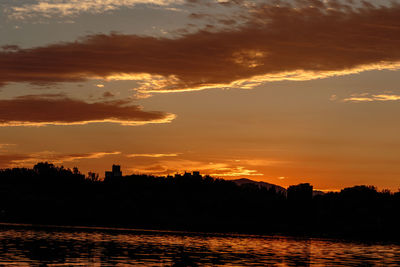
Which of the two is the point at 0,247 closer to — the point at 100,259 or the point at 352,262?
the point at 100,259

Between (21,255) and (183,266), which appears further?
(21,255)

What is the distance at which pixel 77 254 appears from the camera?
363 ft

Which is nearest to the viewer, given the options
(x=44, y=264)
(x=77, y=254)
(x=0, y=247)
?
(x=44, y=264)

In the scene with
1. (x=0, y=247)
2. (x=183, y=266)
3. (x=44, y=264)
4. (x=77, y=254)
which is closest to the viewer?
(x=44, y=264)

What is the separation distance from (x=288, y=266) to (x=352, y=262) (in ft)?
62.0

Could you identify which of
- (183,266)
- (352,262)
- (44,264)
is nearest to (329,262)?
(352,262)

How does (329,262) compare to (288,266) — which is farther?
(329,262)

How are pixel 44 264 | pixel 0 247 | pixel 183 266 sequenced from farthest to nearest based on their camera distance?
pixel 0 247 → pixel 183 266 → pixel 44 264

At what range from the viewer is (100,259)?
102125mm

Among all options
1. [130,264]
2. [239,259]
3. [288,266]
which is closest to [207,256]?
[239,259]

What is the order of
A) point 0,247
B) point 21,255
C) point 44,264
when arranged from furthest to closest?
point 0,247 → point 21,255 → point 44,264

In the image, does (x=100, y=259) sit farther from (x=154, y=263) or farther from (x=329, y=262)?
(x=329, y=262)

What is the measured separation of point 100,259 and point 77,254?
1005 cm

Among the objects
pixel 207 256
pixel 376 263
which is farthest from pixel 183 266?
pixel 376 263
